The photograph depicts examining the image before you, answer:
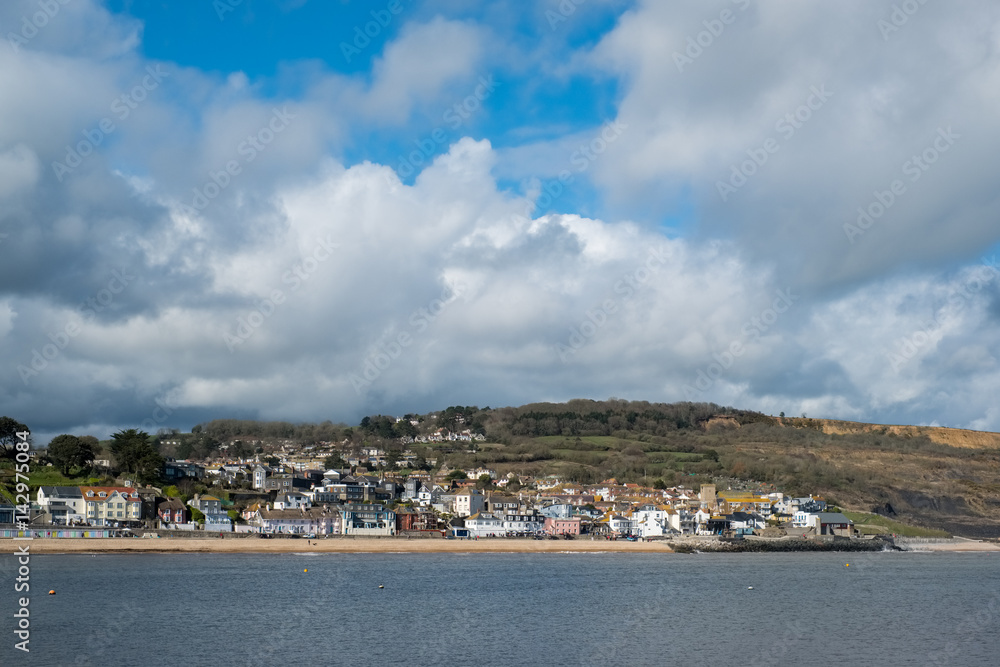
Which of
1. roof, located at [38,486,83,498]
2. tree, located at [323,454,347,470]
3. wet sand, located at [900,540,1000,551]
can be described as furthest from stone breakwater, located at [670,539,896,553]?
tree, located at [323,454,347,470]

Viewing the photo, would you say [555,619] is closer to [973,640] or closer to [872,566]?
[973,640]

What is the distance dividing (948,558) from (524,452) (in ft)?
266

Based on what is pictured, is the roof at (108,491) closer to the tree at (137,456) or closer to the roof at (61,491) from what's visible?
the roof at (61,491)

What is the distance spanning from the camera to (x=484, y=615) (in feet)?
126

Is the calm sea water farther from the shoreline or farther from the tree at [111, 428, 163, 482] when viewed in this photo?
the tree at [111, 428, 163, 482]

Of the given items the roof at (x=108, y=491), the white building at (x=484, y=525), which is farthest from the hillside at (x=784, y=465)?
the roof at (x=108, y=491)

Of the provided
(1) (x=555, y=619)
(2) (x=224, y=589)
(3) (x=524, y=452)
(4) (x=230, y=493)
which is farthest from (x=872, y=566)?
(3) (x=524, y=452)

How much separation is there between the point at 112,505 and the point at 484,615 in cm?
5930

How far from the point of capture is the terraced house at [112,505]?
84625 millimetres

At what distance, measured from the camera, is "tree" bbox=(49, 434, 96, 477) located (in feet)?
312

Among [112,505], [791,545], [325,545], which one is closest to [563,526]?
[791,545]

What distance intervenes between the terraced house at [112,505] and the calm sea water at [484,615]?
64.2 feet

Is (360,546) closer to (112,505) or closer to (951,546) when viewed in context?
(112,505)

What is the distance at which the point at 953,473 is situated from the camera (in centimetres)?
17200
